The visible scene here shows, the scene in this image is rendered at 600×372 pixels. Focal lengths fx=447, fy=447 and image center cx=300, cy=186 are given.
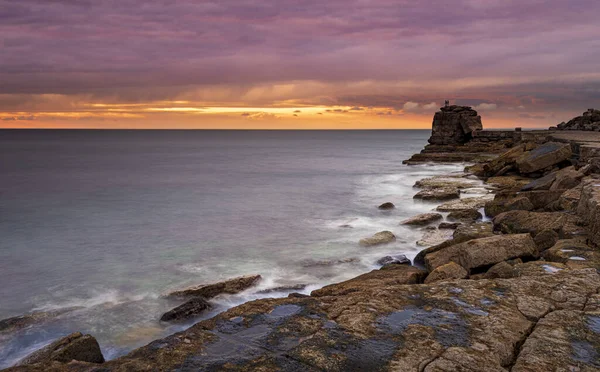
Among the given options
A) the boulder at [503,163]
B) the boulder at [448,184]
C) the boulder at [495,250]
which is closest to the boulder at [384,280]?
the boulder at [495,250]

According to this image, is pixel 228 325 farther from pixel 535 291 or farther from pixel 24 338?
pixel 24 338

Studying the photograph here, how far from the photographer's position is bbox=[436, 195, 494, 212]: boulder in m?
17.2

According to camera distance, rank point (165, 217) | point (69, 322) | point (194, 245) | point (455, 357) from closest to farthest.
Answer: point (455, 357) < point (69, 322) < point (194, 245) < point (165, 217)

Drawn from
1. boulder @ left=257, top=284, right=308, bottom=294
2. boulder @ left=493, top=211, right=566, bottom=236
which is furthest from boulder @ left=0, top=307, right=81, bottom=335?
boulder @ left=493, top=211, right=566, bottom=236

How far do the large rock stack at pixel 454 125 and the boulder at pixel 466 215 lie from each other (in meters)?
36.0

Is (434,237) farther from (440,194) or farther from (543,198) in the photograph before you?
(440,194)

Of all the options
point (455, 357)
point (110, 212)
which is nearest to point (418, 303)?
point (455, 357)

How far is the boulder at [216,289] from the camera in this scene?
10.1m

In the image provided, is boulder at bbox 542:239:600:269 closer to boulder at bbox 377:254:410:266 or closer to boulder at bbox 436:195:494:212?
boulder at bbox 377:254:410:266

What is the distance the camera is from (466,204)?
1770 cm

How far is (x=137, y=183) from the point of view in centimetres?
3816

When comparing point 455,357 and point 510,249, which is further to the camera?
point 510,249

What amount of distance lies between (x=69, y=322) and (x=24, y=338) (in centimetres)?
96

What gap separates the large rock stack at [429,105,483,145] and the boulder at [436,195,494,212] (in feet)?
108
